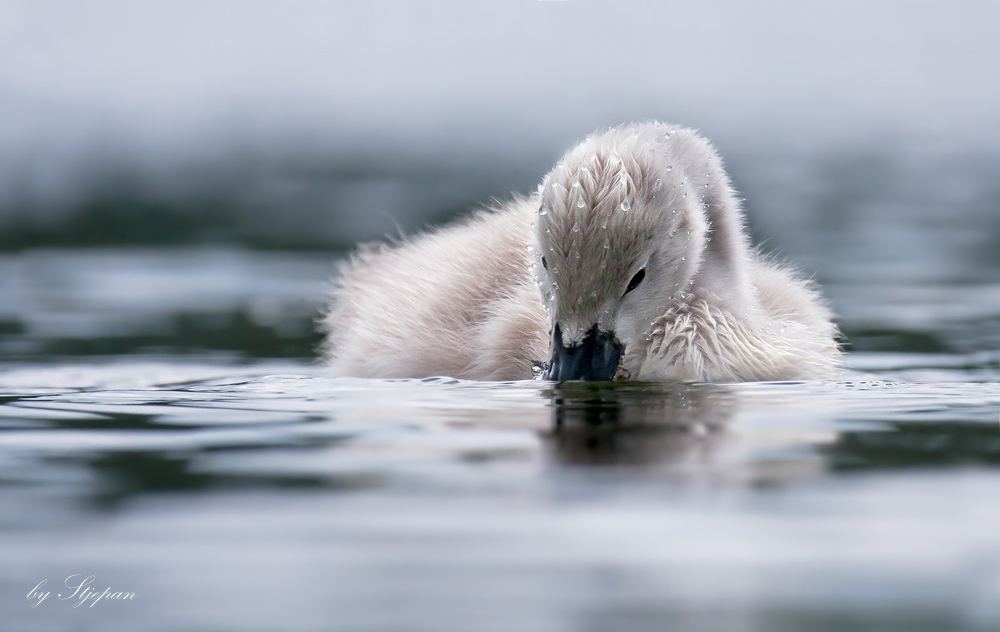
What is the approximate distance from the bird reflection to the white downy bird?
248 mm

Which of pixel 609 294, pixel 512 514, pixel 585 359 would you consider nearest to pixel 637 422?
pixel 585 359

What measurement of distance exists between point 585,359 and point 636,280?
427mm

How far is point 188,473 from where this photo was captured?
3385 millimetres

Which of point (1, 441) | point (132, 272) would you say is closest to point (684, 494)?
point (1, 441)

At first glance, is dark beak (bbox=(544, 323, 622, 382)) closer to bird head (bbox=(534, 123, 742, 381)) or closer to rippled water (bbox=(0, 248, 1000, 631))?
bird head (bbox=(534, 123, 742, 381))

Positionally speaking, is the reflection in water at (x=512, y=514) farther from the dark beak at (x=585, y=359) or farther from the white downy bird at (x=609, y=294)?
the white downy bird at (x=609, y=294)

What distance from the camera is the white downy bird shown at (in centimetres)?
508

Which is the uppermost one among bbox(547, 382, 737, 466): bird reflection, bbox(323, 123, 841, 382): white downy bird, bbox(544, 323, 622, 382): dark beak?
bbox(323, 123, 841, 382): white downy bird

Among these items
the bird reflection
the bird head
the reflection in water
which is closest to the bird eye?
the bird head

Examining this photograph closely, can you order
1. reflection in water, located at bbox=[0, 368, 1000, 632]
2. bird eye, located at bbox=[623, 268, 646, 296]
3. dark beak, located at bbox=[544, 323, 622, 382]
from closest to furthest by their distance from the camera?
reflection in water, located at bbox=[0, 368, 1000, 632]
dark beak, located at bbox=[544, 323, 622, 382]
bird eye, located at bbox=[623, 268, 646, 296]

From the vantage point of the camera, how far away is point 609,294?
16.8 feet

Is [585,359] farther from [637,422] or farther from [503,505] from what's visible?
[503,505]

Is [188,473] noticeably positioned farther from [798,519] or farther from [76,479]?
[798,519]

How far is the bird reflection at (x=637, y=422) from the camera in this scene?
353 centimetres
